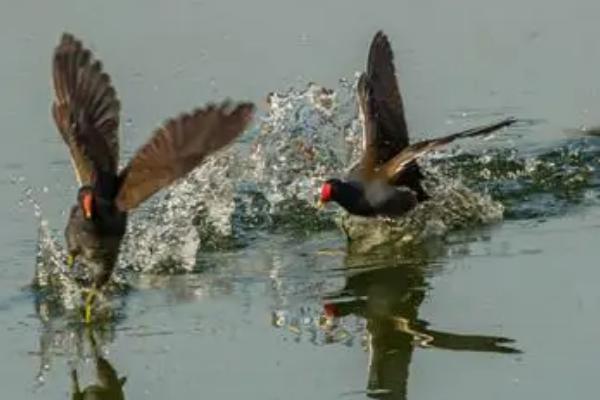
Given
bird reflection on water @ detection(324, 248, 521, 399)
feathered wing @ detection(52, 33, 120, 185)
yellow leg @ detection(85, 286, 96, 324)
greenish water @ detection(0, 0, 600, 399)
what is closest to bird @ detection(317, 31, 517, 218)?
greenish water @ detection(0, 0, 600, 399)

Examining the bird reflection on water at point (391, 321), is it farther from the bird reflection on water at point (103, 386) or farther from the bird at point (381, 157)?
the bird reflection on water at point (103, 386)

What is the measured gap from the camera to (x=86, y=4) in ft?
41.6

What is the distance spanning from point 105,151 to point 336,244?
1323 millimetres

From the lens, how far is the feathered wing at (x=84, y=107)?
25.9 feet

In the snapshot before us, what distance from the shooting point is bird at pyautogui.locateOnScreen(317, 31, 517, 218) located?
891cm

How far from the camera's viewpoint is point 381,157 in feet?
30.6

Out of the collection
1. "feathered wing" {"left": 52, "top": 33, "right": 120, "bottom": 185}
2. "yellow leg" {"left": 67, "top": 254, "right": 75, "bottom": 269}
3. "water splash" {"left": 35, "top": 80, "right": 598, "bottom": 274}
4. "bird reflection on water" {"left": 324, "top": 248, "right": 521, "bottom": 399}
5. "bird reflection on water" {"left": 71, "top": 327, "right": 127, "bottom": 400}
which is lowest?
"bird reflection on water" {"left": 71, "top": 327, "right": 127, "bottom": 400}

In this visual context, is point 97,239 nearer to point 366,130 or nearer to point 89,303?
point 89,303

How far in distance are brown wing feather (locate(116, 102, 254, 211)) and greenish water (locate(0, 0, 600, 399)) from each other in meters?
0.48

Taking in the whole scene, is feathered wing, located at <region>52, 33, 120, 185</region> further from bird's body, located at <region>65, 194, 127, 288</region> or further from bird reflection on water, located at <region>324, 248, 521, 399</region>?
bird reflection on water, located at <region>324, 248, 521, 399</region>

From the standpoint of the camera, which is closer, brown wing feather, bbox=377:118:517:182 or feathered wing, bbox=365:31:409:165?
brown wing feather, bbox=377:118:517:182

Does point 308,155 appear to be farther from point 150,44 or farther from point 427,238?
point 150,44

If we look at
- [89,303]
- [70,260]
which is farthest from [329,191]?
[89,303]

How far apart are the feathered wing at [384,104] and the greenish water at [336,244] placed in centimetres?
45
